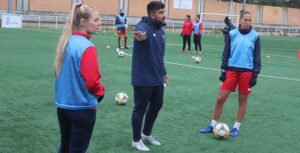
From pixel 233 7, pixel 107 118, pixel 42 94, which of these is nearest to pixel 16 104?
pixel 42 94

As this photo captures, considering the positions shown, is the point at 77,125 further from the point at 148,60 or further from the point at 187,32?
the point at 187,32

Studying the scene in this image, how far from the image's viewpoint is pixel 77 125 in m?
4.20

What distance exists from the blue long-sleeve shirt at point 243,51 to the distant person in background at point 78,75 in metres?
3.38

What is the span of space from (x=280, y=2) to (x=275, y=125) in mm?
76355

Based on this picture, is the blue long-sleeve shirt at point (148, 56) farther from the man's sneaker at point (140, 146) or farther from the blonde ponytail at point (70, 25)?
the blonde ponytail at point (70, 25)

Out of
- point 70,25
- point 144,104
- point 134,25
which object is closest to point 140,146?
point 144,104

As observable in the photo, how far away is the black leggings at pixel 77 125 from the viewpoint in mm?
4184

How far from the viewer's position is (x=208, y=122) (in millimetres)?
8211

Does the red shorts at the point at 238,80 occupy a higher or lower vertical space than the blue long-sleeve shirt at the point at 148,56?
lower

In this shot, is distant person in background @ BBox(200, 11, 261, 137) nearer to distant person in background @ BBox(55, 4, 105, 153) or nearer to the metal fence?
distant person in background @ BBox(55, 4, 105, 153)

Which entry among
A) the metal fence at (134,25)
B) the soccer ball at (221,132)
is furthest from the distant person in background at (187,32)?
the metal fence at (134,25)

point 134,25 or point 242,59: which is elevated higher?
point 134,25

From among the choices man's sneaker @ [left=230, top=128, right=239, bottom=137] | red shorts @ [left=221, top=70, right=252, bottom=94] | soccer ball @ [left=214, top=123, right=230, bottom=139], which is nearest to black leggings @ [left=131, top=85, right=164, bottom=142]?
soccer ball @ [left=214, top=123, right=230, bottom=139]

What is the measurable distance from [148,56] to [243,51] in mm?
1751
